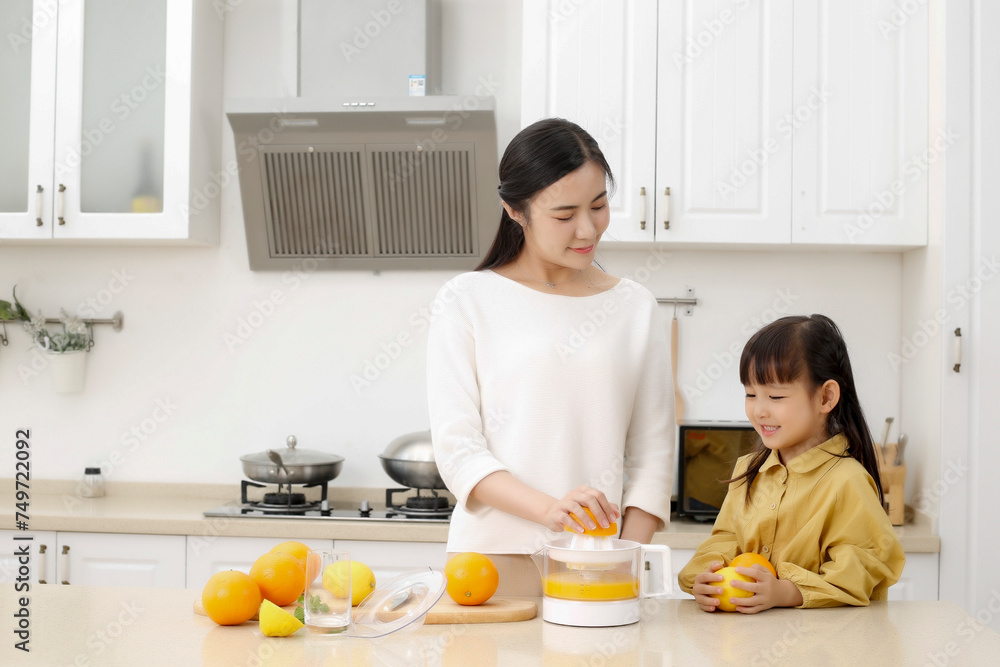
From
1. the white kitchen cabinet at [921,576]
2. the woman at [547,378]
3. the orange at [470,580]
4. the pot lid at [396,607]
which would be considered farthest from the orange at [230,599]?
the white kitchen cabinet at [921,576]

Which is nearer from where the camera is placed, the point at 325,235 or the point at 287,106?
the point at 287,106

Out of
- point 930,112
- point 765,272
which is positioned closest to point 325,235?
point 765,272

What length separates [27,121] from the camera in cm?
268

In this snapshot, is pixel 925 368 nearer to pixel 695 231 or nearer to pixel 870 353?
pixel 870 353

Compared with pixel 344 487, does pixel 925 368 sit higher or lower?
higher

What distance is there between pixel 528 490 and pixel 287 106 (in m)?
1.72

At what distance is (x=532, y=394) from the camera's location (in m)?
1.41

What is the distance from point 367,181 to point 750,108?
3.75ft

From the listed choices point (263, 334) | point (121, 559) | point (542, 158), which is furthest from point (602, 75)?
point (121, 559)

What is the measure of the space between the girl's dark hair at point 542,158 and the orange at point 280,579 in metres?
0.65

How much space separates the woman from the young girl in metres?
0.13

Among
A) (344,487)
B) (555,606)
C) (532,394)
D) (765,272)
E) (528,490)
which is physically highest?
(765,272)

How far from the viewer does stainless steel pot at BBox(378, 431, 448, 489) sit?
251cm

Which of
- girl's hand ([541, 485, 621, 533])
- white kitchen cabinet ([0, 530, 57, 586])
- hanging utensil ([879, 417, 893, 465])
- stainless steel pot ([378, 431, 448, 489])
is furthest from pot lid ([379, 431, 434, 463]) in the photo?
girl's hand ([541, 485, 621, 533])
